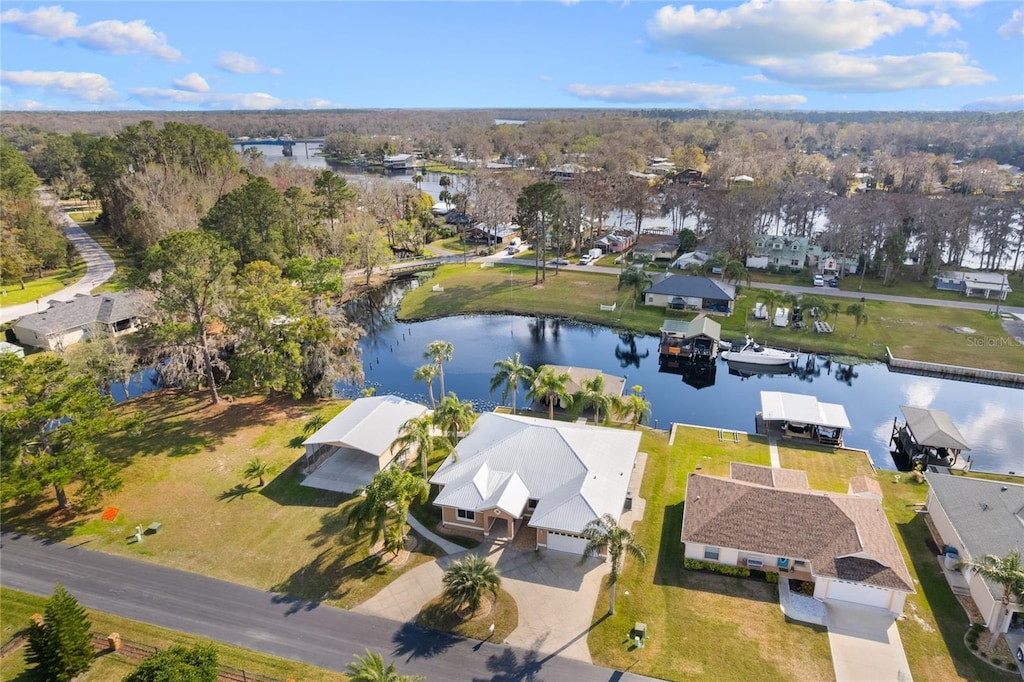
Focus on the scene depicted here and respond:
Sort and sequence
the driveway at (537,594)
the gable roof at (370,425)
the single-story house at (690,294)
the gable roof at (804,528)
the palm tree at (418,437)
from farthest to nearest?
the single-story house at (690,294) → the gable roof at (370,425) → the palm tree at (418,437) → the gable roof at (804,528) → the driveway at (537,594)

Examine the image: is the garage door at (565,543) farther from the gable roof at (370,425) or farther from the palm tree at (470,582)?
the gable roof at (370,425)

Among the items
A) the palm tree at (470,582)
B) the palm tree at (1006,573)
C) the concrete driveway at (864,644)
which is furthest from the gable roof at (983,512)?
the palm tree at (470,582)

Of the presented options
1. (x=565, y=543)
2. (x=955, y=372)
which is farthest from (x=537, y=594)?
(x=955, y=372)

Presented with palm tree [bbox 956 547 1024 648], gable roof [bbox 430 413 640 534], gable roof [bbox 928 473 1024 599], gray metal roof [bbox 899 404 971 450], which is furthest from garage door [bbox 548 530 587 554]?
gray metal roof [bbox 899 404 971 450]

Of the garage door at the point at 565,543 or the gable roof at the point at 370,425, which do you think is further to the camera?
the gable roof at the point at 370,425

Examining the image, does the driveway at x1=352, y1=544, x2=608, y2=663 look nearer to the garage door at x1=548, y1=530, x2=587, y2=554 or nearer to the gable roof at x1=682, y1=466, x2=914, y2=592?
the garage door at x1=548, y1=530, x2=587, y2=554

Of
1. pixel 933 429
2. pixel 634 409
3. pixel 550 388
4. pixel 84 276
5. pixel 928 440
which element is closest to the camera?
pixel 928 440

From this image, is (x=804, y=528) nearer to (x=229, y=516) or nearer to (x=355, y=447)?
(x=355, y=447)
